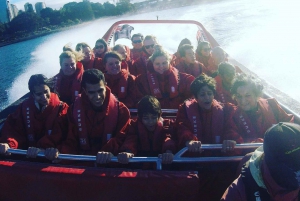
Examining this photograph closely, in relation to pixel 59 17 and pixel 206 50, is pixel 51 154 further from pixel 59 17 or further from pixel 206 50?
pixel 59 17

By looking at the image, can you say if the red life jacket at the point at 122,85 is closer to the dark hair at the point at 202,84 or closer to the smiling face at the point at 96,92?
the smiling face at the point at 96,92

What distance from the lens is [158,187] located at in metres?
1.36

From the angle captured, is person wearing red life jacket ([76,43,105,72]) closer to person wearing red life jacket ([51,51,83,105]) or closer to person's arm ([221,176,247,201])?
→ person wearing red life jacket ([51,51,83,105])

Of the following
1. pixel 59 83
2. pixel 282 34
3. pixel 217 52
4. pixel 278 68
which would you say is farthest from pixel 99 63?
pixel 282 34

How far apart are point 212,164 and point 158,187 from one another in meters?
0.49

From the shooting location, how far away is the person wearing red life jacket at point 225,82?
101 inches

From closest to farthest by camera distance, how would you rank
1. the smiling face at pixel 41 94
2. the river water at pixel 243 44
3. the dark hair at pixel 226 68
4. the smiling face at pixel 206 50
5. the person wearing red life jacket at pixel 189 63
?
the smiling face at pixel 41 94
the dark hair at pixel 226 68
the person wearing red life jacket at pixel 189 63
the smiling face at pixel 206 50
the river water at pixel 243 44

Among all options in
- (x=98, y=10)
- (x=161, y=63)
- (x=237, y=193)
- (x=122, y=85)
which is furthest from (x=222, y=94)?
(x=98, y=10)

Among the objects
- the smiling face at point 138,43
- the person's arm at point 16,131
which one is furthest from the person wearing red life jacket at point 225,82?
the smiling face at point 138,43

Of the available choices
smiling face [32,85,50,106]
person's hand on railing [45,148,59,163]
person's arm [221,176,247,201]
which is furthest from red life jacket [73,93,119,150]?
person's arm [221,176,247,201]

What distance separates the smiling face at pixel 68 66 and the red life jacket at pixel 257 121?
1585mm

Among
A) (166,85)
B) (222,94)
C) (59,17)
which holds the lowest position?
(222,94)

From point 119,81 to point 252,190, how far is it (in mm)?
1883

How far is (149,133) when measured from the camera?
1814 mm
